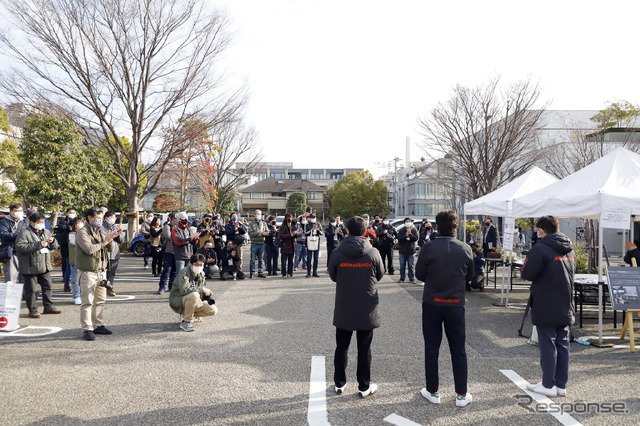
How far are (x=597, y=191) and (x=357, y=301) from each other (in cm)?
473

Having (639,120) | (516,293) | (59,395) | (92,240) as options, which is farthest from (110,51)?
(639,120)

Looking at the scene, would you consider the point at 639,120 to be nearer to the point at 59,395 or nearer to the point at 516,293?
the point at 516,293

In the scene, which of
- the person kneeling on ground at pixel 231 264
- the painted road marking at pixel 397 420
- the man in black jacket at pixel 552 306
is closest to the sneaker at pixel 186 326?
the painted road marking at pixel 397 420

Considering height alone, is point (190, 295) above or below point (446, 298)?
below

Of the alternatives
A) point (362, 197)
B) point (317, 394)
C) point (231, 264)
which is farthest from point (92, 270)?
point (362, 197)

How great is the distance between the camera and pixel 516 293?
1066 cm

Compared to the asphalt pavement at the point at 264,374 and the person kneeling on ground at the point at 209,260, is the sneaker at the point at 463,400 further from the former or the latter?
the person kneeling on ground at the point at 209,260

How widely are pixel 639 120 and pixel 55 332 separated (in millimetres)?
40617

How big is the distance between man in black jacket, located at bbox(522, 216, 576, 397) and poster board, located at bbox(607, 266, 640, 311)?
7.34ft

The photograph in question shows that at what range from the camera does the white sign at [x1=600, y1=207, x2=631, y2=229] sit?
20.5 feet

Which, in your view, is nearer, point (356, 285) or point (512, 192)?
point (356, 285)

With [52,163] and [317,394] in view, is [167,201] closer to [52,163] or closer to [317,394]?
[52,163]

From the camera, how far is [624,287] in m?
6.15

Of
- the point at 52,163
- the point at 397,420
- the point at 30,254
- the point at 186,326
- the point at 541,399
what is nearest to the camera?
the point at 397,420
